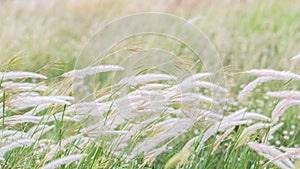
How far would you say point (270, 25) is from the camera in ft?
16.9

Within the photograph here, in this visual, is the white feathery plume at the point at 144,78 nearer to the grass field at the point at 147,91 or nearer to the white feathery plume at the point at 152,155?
the grass field at the point at 147,91

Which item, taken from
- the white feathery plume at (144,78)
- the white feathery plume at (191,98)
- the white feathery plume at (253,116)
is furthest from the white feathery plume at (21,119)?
the white feathery plume at (253,116)

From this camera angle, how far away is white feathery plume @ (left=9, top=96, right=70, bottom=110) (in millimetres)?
1869

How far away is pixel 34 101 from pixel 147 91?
38 centimetres

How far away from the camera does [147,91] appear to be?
1.96 m

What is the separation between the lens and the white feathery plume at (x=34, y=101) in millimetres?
1869

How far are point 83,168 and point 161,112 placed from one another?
34 centimetres

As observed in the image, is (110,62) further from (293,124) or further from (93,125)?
(93,125)

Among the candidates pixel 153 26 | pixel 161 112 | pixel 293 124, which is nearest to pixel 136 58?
pixel 161 112

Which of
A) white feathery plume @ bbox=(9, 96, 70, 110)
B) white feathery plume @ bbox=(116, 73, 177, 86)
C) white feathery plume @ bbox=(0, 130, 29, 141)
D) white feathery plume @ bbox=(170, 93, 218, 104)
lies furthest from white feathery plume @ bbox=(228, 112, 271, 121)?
white feathery plume @ bbox=(0, 130, 29, 141)

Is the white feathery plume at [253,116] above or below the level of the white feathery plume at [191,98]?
below

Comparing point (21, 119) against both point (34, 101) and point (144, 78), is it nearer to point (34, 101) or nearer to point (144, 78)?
point (34, 101)

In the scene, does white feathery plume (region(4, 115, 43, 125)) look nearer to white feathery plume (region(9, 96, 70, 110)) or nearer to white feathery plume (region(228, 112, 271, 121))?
white feathery plume (region(9, 96, 70, 110))

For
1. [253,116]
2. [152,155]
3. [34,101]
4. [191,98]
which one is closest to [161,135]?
[152,155]
